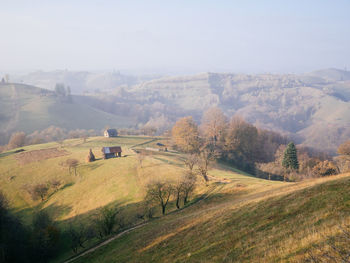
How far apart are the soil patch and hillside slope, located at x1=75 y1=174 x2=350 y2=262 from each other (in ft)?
228

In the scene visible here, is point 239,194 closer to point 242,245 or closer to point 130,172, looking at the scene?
point 242,245

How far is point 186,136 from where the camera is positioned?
342ft

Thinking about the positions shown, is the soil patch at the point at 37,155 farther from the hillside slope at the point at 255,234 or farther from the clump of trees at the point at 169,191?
the hillside slope at the point at 255,234

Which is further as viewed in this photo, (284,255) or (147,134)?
(147,134)

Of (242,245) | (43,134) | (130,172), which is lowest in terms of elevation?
(43,134)

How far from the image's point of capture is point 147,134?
14288cm

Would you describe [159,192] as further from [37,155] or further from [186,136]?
[37,155]

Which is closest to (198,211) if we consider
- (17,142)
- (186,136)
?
(186,136)

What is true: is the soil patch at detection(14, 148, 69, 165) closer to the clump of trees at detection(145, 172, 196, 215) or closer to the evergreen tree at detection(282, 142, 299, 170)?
the clump of trees at detection(145, 172, 196, 215)

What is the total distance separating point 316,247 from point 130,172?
57790 mm

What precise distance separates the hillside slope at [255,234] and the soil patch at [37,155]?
6946 cm

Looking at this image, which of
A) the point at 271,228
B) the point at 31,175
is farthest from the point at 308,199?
the point at 31,175

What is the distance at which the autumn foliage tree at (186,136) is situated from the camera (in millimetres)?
101912

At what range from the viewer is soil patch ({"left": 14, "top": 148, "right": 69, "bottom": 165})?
88.7 metres
